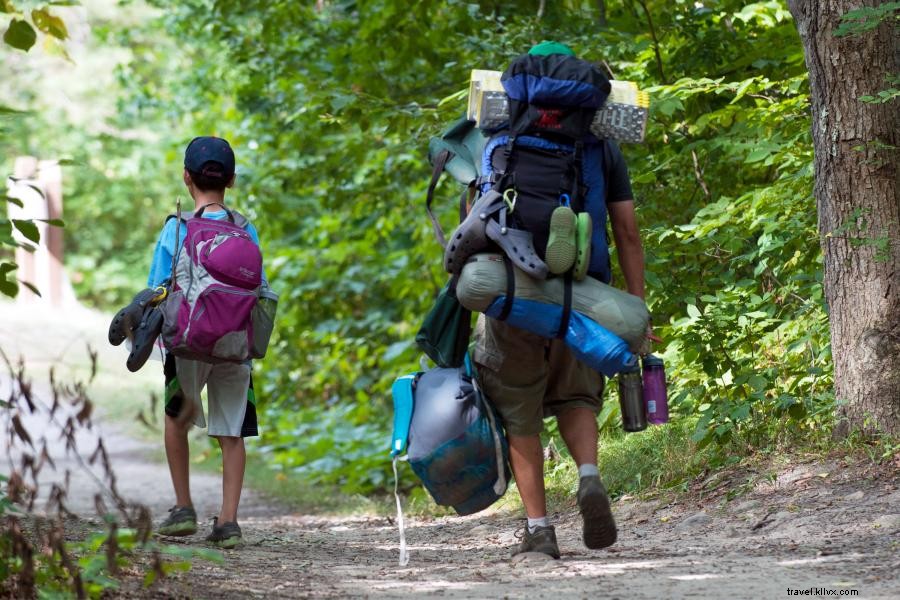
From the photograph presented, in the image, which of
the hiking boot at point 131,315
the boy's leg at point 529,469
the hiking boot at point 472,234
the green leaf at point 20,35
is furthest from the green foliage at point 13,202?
the boy's leg at point 529,469

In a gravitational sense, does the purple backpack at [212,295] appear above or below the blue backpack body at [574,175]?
below

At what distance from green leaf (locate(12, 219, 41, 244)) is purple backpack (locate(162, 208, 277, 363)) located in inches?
40.8

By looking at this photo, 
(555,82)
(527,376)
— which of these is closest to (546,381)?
(527,376)

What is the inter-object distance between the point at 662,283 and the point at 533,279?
2525 mm

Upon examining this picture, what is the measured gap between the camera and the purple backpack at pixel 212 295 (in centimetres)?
464

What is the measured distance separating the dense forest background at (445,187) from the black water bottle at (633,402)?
4.78 ft

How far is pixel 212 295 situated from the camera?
4680mm

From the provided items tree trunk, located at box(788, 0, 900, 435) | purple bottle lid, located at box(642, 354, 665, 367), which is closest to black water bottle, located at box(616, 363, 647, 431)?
purple bottle lid, located at box(642, 354, 665, 367)

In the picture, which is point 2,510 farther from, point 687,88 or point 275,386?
point 275,386

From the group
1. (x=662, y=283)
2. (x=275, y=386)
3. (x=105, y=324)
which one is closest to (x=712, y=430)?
(x=662, y=283)

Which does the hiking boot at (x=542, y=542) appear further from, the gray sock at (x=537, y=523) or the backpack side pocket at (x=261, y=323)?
the backpack side pocket at (x=261, y=323)

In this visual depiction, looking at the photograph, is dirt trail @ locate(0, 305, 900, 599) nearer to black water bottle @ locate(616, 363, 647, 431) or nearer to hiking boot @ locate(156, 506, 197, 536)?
hiking boot @ locate(156, 506, 197, 536)

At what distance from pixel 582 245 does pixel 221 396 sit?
6.16 feet

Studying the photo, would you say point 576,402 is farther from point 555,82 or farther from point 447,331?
point 555,82
